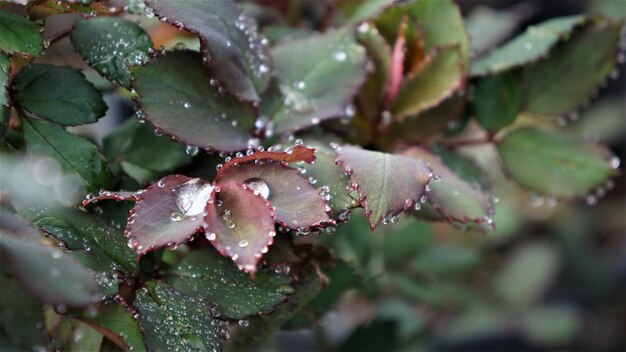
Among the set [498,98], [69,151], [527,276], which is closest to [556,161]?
[498,98]

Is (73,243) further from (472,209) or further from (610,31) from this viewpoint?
(610,31)

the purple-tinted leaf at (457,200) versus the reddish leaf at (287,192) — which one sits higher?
the reddish leaf at (287,192)

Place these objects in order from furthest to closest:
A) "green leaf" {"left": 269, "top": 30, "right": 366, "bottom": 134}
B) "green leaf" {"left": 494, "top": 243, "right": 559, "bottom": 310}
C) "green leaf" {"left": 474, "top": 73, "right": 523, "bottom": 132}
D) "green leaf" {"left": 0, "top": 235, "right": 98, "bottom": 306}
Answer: "green leaf" {"left": 494, "top": 243, "right": 559, "bottom": 310} < "green leaf" {"left": 474, "top": 73, "right": 523, "bottom": 132} < "green leaf" {"left": 269, "top": 30, "right": 366, "bottom": 134} < "green leaf" {"left": 0, "top": 235, "right": 98, "bottom": 306}

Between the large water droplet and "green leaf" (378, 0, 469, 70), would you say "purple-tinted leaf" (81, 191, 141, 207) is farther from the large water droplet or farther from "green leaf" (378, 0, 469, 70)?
"green leaf" (378, 0, 469, 70)

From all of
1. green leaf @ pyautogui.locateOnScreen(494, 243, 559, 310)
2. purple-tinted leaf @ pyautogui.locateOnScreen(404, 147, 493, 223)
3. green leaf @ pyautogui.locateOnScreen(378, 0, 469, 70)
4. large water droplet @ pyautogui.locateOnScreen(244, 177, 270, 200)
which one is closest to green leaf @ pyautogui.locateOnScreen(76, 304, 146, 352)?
large water droplet @ pyautogui.locateOnScreen(244, 177, 270, 200)

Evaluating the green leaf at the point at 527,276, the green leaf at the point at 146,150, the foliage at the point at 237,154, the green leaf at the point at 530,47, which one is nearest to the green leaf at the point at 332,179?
the foliage at the point at 237,154

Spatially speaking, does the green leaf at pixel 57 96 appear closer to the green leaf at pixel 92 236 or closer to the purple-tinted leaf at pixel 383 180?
the green leaf at pixel 92 236
